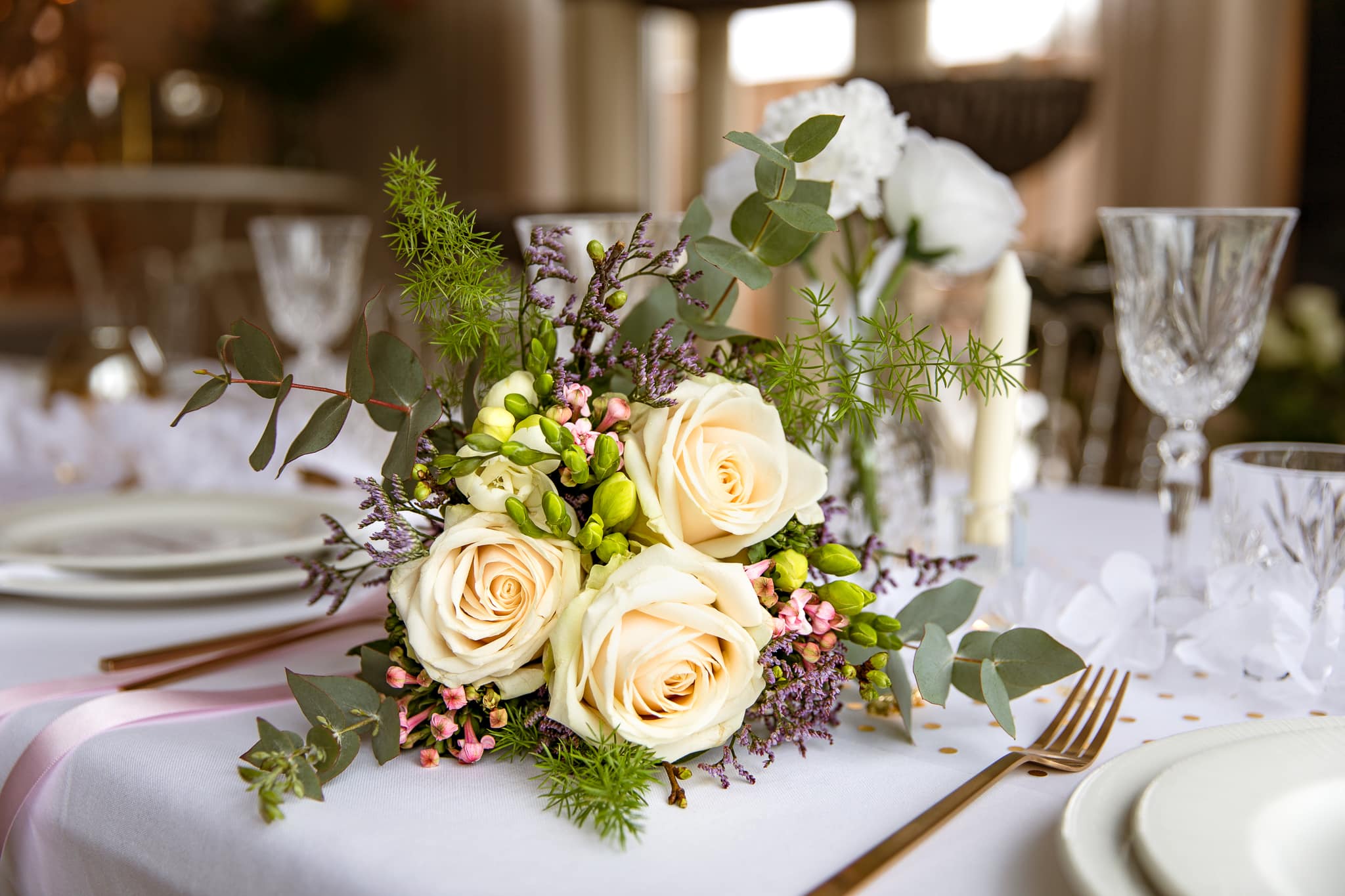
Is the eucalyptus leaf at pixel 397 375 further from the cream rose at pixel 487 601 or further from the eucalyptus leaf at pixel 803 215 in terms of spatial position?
the eucalyptus leaf at pixel 803 215

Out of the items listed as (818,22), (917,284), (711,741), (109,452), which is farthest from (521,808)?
(818,22)

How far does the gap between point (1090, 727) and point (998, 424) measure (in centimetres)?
23

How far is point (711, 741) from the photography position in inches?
17.6

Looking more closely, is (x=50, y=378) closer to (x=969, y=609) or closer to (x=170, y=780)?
(x=170, y=780)

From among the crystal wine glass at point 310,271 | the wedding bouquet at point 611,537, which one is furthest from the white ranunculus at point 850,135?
the crystal wine glass at point 310,271

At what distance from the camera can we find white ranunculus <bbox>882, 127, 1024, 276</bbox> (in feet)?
2.24

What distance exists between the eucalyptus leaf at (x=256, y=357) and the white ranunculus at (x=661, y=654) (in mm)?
172

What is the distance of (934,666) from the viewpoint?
491mm

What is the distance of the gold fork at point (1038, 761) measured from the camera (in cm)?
38

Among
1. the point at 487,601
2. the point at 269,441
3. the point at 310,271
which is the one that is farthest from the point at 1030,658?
the point at 310,271

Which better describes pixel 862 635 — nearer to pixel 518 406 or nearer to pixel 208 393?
pixel 518 406

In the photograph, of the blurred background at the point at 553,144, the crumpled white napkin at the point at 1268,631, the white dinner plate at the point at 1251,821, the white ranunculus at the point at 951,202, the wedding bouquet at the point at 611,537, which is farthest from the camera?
the blurred background at the point at 553,144

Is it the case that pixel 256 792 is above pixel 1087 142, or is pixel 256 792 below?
below

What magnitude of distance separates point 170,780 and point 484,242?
→ 0.86 ft
